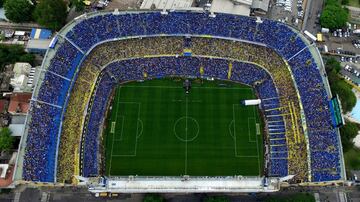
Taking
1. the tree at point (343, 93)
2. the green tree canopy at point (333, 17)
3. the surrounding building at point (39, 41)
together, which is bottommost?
the tree at point (343, 93)

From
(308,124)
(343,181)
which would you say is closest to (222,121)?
(308,124)

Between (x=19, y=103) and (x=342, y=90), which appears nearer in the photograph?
(x=19, y=103)

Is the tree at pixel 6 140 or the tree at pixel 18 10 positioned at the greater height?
the tree at pixel 18 10

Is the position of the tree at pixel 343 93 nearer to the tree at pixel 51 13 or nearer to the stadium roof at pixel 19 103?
the tree at pixel 51 13

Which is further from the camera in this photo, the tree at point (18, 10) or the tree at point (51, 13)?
Answer: the tree at point (18, 10)

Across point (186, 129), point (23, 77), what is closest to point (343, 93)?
point (186, 129)

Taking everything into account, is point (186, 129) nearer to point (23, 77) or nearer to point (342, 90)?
point (342, 90)

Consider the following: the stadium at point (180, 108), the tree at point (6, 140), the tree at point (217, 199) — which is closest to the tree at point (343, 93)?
the stadium at point (180, 108)

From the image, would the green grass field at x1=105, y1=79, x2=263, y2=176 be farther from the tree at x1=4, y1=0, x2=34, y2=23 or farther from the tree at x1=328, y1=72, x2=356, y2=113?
the tree at x1=4, y1=0, x2=34, y2=23
